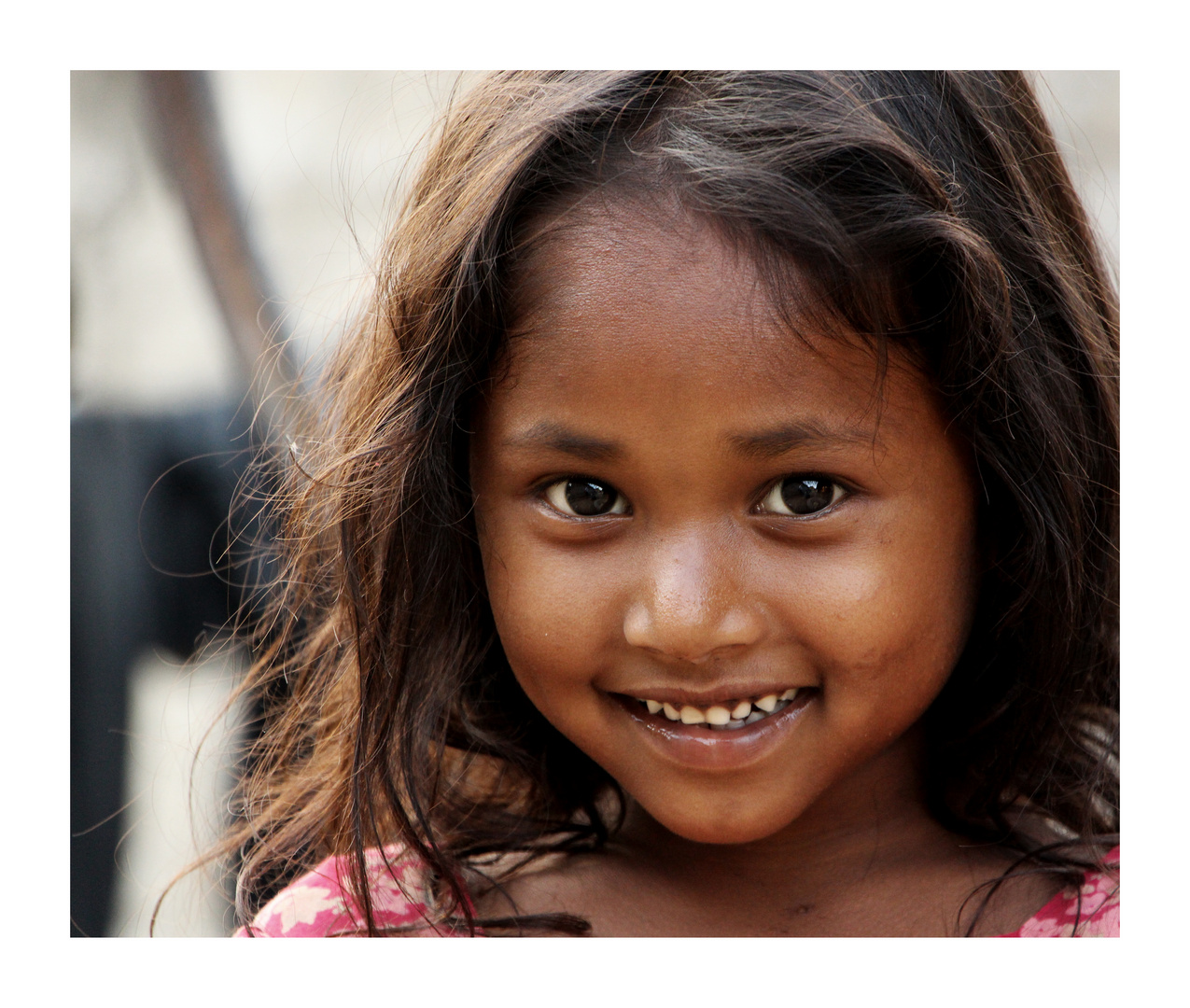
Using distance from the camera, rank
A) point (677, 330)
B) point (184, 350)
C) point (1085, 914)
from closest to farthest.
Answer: point (677, 330), point (1085, 914), point (184, 350)

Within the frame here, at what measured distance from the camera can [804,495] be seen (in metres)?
0.90

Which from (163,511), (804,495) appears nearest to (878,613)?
(804,495)

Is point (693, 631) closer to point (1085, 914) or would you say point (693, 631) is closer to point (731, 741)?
point (731, 741)

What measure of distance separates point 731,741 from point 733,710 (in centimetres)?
2

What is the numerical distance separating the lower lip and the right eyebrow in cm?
24

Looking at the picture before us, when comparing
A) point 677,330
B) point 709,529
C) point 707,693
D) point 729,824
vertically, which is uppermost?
point 677,330

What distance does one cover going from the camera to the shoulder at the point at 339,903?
1091 millimetres

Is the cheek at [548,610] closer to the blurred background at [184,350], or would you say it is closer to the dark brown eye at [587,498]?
the dark brown eye at [587,498]

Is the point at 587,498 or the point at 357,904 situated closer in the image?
the point at 587,498

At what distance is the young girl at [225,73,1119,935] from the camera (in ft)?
2.85

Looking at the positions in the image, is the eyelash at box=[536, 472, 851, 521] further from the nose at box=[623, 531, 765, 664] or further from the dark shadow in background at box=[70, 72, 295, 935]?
the dark shadow in background at box=[70, 72, 295, 935]

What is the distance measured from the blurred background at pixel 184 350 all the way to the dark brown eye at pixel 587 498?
1.19 ft

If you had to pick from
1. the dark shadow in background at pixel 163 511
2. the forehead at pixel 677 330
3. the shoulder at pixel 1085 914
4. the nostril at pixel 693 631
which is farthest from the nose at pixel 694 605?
the dark shadow in background at pixel 163 511
